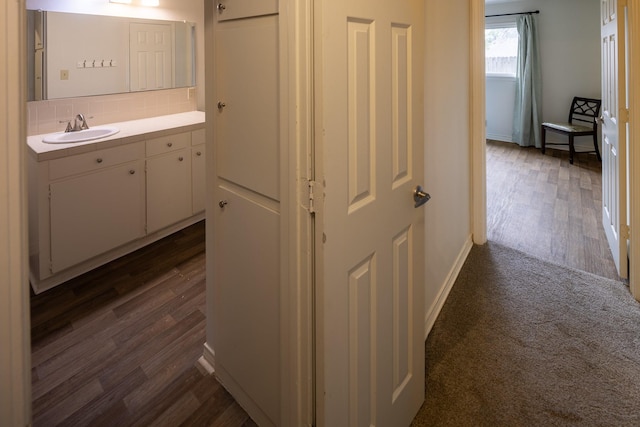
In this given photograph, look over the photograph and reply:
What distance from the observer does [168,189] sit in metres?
3.30

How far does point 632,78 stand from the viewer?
222 centimetres

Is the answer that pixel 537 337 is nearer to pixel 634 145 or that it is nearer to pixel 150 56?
pixel 634 145

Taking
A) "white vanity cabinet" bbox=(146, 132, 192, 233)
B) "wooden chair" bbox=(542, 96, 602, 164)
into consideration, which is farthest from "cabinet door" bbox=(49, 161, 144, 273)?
"wooden chair" bbox=(542, 96, 602, 164)

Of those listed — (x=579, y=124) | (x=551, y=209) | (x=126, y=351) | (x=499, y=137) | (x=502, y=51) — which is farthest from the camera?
(x=499, y=137)

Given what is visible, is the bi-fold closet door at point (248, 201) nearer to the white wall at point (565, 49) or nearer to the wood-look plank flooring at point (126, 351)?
the wood-look plank flooring at point (126, 351)

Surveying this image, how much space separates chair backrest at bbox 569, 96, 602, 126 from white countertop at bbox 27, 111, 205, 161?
546 centimetres

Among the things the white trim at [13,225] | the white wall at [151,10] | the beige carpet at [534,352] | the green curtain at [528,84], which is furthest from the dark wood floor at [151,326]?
the green curtain at [528,84]

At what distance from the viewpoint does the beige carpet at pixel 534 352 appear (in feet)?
5.09

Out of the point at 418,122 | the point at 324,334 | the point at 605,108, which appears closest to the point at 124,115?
the point at 418,122

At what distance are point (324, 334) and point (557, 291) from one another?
202 cm

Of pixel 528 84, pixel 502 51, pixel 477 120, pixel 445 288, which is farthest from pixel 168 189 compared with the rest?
pixel 502 51

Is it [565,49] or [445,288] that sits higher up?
[565,49]

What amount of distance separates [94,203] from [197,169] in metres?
0.99

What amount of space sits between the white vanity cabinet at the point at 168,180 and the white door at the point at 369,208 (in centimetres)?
239
